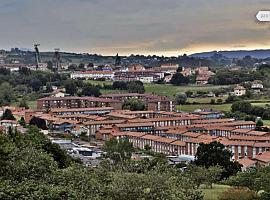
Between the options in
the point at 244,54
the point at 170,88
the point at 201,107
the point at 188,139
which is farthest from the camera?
the point at 244,54

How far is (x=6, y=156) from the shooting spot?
11273mm

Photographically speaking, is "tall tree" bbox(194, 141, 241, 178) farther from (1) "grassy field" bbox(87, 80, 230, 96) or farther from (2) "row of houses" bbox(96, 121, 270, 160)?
(1) "grassy field" bbox(87, 80, 230, 96)

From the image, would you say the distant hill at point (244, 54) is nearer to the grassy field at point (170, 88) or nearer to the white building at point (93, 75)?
the white building at point (93, 75)

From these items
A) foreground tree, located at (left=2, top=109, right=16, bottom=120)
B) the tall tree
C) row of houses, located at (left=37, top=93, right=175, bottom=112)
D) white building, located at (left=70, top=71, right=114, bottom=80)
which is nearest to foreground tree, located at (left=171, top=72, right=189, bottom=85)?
row of houses, located at (left=37, top=93, right=175, bottom=112)

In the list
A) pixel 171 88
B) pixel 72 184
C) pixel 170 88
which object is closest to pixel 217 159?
pixel 72 184

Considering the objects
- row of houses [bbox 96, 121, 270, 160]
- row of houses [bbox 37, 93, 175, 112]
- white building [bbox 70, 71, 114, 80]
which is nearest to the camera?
row of houses [bbox 96, 121, 270, 160]

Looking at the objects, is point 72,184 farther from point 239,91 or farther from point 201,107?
point 239,91

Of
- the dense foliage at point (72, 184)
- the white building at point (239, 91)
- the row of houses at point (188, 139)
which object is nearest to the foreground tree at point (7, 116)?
the row of houses at point (188, 139)

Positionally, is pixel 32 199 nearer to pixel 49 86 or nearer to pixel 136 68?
pixel 49 86

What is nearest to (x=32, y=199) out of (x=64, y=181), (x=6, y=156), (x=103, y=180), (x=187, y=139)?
(x=64, y=181)

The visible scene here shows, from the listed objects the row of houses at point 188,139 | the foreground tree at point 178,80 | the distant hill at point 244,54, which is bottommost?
the row of houses at point 188,139

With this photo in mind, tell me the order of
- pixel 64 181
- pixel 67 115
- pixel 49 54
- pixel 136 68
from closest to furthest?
pixel 64 181 → pixel 67 115 → pixel 136 68 → pixel 49 54

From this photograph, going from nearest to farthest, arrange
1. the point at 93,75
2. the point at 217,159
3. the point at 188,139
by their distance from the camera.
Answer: the point at 217,159 → the point at 188,139 → the point at 93,75

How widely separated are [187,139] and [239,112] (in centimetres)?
1151
